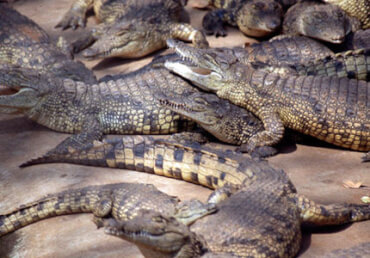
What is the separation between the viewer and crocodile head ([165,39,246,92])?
5.29 meters

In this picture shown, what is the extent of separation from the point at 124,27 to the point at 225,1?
1.67 m

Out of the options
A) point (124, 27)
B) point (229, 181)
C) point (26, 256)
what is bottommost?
point (26, 256)

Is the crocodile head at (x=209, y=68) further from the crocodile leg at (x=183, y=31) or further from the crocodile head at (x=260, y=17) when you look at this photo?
the crocodile head at (x=260, y=17)

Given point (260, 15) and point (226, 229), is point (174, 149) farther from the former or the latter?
point (260, 15)

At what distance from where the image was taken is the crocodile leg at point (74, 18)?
729 cm

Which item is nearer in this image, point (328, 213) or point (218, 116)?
point (328, 213)

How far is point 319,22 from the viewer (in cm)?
632

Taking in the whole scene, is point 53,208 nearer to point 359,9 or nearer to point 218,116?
point 218,116

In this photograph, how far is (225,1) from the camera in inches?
300

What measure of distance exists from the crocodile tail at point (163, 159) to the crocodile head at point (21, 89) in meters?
0.83

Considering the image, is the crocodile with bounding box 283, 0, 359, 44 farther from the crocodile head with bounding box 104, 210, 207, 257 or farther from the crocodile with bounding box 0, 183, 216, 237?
the crocodile head with bounding box 104, 210, 207, 257

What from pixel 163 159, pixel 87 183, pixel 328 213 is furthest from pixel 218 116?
pixel 328 213

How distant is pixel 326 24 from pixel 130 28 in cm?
232

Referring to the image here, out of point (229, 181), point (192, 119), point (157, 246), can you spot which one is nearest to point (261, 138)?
point (192, 119)
